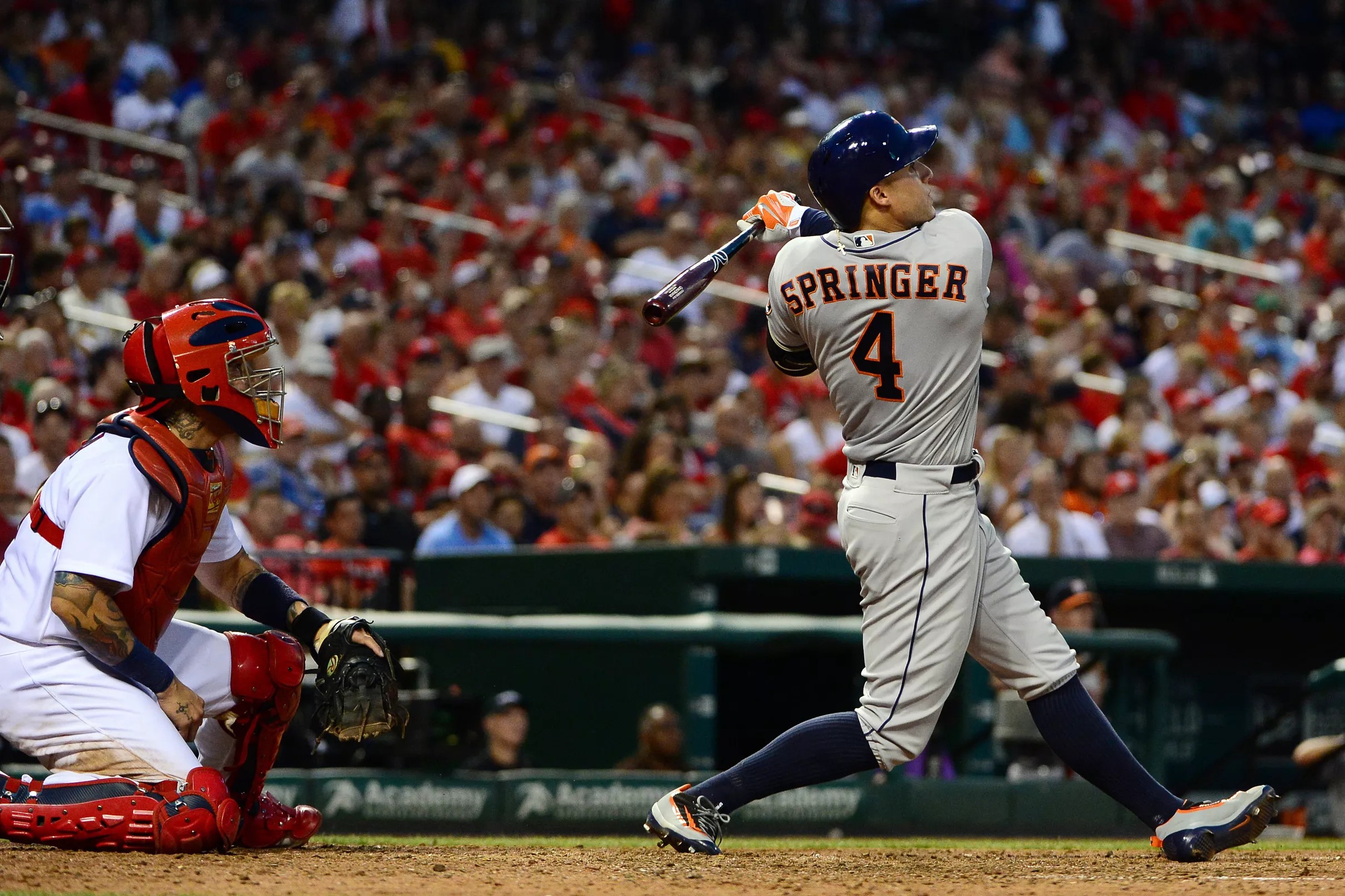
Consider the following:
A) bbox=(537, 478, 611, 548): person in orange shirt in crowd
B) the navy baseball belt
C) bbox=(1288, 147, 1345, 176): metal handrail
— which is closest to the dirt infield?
the navy baseball belt

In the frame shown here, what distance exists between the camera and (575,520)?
8484 mm

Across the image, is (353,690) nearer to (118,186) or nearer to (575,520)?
(575,520)

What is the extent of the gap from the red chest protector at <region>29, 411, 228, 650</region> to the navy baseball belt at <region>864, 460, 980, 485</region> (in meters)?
1.63

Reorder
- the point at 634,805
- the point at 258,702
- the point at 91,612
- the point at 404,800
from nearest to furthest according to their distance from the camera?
the point at 91,612 → the point at 258,702 → the point at 404,800 → the point at 634,805

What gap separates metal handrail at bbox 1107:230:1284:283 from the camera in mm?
15453

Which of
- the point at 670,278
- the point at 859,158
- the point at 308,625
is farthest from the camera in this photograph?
the point at 670,278

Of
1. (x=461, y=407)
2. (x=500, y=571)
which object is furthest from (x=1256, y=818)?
(x=461, y=407)

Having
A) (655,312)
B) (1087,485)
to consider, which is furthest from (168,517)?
(1087,485)

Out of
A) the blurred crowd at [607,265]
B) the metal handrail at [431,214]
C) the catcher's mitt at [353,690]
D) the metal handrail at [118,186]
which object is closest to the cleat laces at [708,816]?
the catcher's mitt at [353,690]

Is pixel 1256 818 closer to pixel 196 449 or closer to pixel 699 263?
pixel 699 263

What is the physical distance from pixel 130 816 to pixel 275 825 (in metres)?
0.56

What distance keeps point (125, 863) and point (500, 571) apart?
4.01m

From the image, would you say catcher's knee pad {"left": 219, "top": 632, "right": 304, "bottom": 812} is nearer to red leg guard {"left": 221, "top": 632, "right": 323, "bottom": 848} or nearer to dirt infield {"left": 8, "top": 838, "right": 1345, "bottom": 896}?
red leg guard {"left": 221, "top": 632, "right": 323, "bottom": 848}

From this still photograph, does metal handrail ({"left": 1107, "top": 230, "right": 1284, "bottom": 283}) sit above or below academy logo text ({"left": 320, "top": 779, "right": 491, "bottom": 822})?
above
